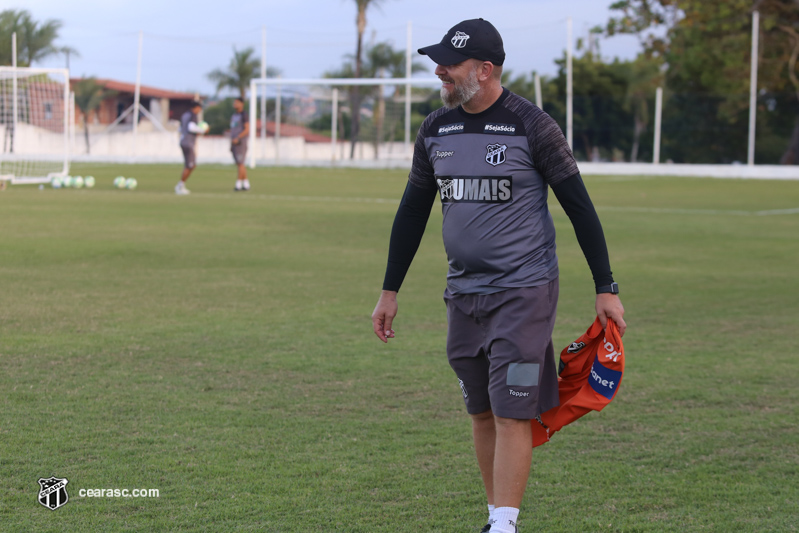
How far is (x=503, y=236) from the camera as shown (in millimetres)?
3689

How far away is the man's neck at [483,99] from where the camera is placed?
12.2 feet

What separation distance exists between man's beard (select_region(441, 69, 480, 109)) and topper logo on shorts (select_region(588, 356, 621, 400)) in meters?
1.14

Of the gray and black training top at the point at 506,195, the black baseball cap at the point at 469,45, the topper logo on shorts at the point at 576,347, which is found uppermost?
the black baseball cap at the point at 469,45

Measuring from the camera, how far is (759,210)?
21.5m

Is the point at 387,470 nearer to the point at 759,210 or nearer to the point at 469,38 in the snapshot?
the point at 469,38

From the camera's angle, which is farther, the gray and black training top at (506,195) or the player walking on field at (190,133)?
the player walking on field at (190,133)

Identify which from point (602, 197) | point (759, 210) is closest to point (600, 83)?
point (602, 197)

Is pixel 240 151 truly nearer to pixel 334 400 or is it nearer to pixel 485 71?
pixel 334 400

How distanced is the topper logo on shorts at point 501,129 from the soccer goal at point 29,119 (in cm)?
2497

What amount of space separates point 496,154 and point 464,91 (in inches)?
10.9

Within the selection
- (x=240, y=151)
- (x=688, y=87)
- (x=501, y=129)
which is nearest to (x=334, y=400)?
(x=501, y=129)

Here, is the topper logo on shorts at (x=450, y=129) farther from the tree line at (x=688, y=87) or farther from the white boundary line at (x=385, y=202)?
the tree line at (x=688, y=87)

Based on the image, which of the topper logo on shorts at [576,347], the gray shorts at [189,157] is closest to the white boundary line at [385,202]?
the gray shorts at [189,157]

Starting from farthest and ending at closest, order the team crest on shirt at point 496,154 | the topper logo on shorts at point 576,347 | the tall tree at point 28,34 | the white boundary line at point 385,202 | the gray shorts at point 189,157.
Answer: the tall tree at point 28,34 → the gray shorts at point 189,157 → the white boundary line at point 385,202 → the topper logo on shorts at point 576,347 → the team crest on shirt at point 496,154
